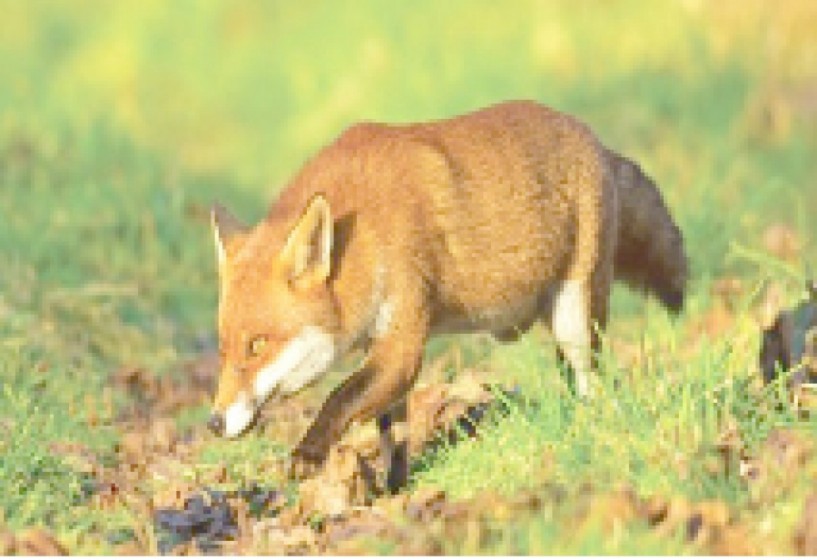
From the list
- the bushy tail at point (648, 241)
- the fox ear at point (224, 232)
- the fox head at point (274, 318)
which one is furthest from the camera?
the bushy tail at point (648, 241)

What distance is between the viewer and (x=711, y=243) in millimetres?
9430

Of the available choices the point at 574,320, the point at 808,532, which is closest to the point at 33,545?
the point at 808,532

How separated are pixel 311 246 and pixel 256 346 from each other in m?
0.45

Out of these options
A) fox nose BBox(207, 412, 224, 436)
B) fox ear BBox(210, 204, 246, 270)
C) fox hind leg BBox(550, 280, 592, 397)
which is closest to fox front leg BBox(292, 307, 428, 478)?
fox nose BBox(207, 412, 224, 436)

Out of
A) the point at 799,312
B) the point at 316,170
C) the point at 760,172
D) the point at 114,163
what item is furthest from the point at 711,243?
the point at 114,163

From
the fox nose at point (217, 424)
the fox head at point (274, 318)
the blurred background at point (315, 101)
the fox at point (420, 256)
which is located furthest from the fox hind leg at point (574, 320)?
the blurred background at point (315, 101)

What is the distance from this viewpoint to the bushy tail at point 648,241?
766 centimetres

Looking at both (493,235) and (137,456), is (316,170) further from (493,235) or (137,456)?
(137,456)

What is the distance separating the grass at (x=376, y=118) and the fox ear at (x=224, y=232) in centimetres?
95

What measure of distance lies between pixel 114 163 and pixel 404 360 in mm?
5412

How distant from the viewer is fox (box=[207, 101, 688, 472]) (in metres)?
6.29

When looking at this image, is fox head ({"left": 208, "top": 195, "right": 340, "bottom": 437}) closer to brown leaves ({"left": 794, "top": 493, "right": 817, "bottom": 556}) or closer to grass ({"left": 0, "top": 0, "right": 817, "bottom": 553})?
grass ({"left": 0, "top": 0, "right": 817, "bottom": 553})

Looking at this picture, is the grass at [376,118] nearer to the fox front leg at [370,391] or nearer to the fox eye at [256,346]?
the fox front leg at [370,391]

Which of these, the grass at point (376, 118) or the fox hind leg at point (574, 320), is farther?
the fox hind leg at point (574, 320)
